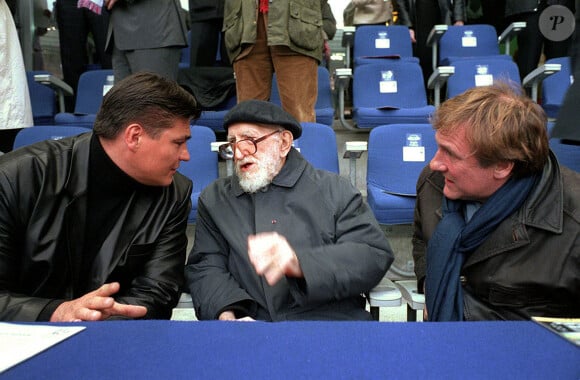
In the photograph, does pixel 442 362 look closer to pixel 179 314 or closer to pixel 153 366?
pixel 153 366

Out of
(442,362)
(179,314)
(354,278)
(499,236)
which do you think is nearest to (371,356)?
(442,362)

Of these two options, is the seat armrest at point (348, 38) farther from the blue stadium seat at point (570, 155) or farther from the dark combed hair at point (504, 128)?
the dark combed hair at point (504, 128)

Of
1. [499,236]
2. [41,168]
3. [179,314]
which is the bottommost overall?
[179,314]

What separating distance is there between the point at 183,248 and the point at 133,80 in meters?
0.61

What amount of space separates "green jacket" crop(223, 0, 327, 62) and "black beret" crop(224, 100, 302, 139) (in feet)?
3.83

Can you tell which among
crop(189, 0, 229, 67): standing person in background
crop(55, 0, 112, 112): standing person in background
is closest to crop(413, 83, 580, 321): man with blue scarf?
crop(189, 0, 229, 67): standing person in background

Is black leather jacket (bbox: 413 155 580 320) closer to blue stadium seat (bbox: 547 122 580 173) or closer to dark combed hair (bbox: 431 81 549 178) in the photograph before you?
dark combed hair (bbox: 431 81 549 178)

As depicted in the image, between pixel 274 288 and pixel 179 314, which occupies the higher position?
pixel 274 288

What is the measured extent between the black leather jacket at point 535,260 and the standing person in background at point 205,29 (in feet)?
10.9

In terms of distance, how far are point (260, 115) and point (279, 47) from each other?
1.30m

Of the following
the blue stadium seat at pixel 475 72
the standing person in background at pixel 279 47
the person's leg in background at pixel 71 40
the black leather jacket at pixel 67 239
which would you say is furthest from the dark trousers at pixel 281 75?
the person's leg in background at pixel 71 40

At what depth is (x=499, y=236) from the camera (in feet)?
5.30

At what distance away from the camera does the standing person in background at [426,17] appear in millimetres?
5355

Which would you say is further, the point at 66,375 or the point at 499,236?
the point at 499,236
